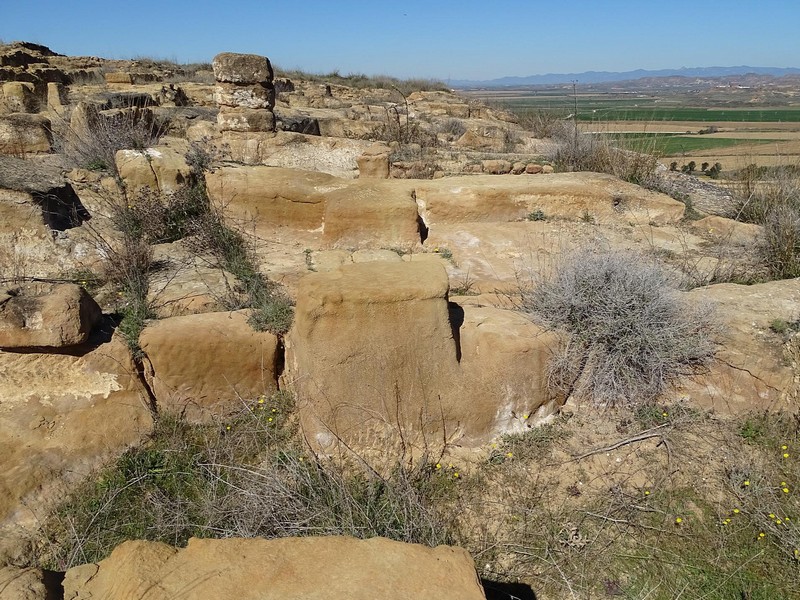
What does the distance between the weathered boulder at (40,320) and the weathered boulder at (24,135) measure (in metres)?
5.74

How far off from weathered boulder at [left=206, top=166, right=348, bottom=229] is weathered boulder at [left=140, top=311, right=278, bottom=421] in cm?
208

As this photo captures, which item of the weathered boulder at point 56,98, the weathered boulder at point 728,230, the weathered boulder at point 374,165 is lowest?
the weathered boulder at point 728,230

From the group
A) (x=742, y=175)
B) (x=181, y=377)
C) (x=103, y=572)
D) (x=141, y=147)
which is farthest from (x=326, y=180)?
(x=742, y=175)

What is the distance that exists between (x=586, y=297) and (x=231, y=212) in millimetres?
3601

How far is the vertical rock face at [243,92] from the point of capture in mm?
9273

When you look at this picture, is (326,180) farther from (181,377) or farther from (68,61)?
(68,61)

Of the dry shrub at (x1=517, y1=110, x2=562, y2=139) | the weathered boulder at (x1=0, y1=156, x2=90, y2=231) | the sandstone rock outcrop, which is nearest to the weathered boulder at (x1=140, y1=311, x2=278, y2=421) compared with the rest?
the sandstone rock outcrop

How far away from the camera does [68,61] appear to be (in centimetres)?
1927

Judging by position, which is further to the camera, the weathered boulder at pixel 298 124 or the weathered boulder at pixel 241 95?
the weathered boulder at pixel 298 124

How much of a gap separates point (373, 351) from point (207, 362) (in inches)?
46.9

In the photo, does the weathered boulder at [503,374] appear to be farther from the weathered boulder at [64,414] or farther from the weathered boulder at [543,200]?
the weathered boulder at [543,200]

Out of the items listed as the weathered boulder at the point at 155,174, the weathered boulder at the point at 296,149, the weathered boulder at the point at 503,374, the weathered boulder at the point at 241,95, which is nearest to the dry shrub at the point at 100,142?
the weathered boulder at the point at 155,174

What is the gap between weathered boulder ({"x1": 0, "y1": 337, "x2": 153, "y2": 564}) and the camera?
3.25 metres

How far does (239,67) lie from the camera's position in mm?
9273
